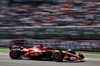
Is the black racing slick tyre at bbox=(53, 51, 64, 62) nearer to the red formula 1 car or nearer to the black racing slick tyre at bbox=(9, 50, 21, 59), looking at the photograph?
the red formula 1 car

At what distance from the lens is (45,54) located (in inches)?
361

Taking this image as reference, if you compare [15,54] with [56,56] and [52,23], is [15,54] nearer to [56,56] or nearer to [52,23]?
[56,56]

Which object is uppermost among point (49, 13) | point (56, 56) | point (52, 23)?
point (49, 13)

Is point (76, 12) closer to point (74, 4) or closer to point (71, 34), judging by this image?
point (74, 4)

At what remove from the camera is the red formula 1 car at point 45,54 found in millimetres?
8555

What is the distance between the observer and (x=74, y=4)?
669 inches

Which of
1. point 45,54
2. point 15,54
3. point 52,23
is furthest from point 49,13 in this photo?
point 45,54

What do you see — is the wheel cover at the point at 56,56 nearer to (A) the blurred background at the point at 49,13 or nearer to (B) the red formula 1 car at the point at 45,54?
(B) the red formula 1 car at the point at 45,54

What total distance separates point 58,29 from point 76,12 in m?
1.99

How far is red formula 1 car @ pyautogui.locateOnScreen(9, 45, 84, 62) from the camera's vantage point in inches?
337

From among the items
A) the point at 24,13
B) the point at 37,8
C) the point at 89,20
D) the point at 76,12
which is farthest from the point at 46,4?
the point at 89,20

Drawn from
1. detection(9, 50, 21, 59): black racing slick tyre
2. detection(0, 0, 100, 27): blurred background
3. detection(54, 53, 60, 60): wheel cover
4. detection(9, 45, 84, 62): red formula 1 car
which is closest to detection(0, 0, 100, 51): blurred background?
detection(0, 0, 100, 27): blurred background

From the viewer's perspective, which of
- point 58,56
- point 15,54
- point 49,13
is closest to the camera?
point 58,56

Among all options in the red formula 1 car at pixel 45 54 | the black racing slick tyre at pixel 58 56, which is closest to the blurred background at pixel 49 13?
the red formula 1 car at pixel 45 54
